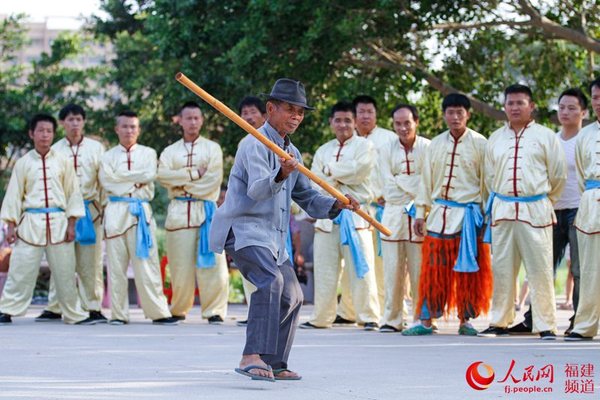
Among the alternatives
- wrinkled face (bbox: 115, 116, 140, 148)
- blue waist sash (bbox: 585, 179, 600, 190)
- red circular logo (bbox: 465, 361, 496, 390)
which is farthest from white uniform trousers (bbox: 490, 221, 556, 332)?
wrinkled face (bbox: 115, 116, 140, 148)

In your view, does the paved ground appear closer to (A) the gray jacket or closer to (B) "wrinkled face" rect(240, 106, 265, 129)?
(A) the gray jacket

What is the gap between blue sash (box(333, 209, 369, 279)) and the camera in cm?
1134

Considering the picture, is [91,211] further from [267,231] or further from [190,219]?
[267,231]

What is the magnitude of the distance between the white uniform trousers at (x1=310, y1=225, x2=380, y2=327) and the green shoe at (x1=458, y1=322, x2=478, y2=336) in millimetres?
1016

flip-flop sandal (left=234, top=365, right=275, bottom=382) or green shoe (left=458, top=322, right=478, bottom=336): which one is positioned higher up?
flip-flop sandal (left=234, top=365, right=275, bottom=382)

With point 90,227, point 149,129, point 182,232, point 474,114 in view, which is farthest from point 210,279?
point 149,129

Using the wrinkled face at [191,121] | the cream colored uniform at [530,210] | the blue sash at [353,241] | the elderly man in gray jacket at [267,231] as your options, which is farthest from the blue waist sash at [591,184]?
the wrinkled face at [191,121]

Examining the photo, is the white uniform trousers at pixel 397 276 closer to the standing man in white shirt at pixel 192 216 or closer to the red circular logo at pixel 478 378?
the standing man in white shirt at pixel 192 216

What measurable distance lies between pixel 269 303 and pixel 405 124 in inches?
168

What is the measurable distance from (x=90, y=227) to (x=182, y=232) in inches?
37.5

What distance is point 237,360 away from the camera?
8.41m

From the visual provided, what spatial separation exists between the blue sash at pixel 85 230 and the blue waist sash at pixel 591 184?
493 centimetres

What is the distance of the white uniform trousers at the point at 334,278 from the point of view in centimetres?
1145

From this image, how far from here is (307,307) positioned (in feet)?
50.1
